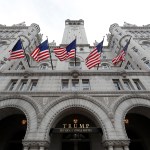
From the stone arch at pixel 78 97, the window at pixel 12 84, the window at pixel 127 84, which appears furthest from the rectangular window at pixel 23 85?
the window at pixel 127 84

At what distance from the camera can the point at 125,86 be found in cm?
2034

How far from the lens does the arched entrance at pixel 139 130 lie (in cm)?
1864

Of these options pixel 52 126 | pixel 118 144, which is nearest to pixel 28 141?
pixel 52 126

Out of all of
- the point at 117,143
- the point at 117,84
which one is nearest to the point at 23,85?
the point at 117,84

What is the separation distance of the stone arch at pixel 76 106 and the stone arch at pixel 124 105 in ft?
2.61

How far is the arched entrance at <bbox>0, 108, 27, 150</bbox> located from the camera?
61.2ft

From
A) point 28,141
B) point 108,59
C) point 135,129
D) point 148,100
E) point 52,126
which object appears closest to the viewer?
point 28,141

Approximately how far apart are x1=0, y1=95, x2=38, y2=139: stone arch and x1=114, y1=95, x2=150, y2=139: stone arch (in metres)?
8.28

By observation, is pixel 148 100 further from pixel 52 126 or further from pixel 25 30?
pixel 25 30

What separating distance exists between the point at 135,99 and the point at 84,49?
69.6ft

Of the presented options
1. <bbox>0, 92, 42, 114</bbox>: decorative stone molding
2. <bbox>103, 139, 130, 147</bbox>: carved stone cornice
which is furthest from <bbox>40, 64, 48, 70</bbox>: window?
<bbox>103, 139, 130, 147</bbox>: carved stone cornice

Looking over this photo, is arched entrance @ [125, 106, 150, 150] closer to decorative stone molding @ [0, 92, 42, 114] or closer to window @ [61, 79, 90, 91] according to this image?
window @ [61, 79, 90, 91]

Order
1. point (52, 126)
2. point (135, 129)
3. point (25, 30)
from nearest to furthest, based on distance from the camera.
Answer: point (52, 126)
point (135, 129)
point (25, 30)

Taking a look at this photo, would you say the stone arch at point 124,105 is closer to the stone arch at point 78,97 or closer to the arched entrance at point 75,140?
the stone arch at point 78,97
